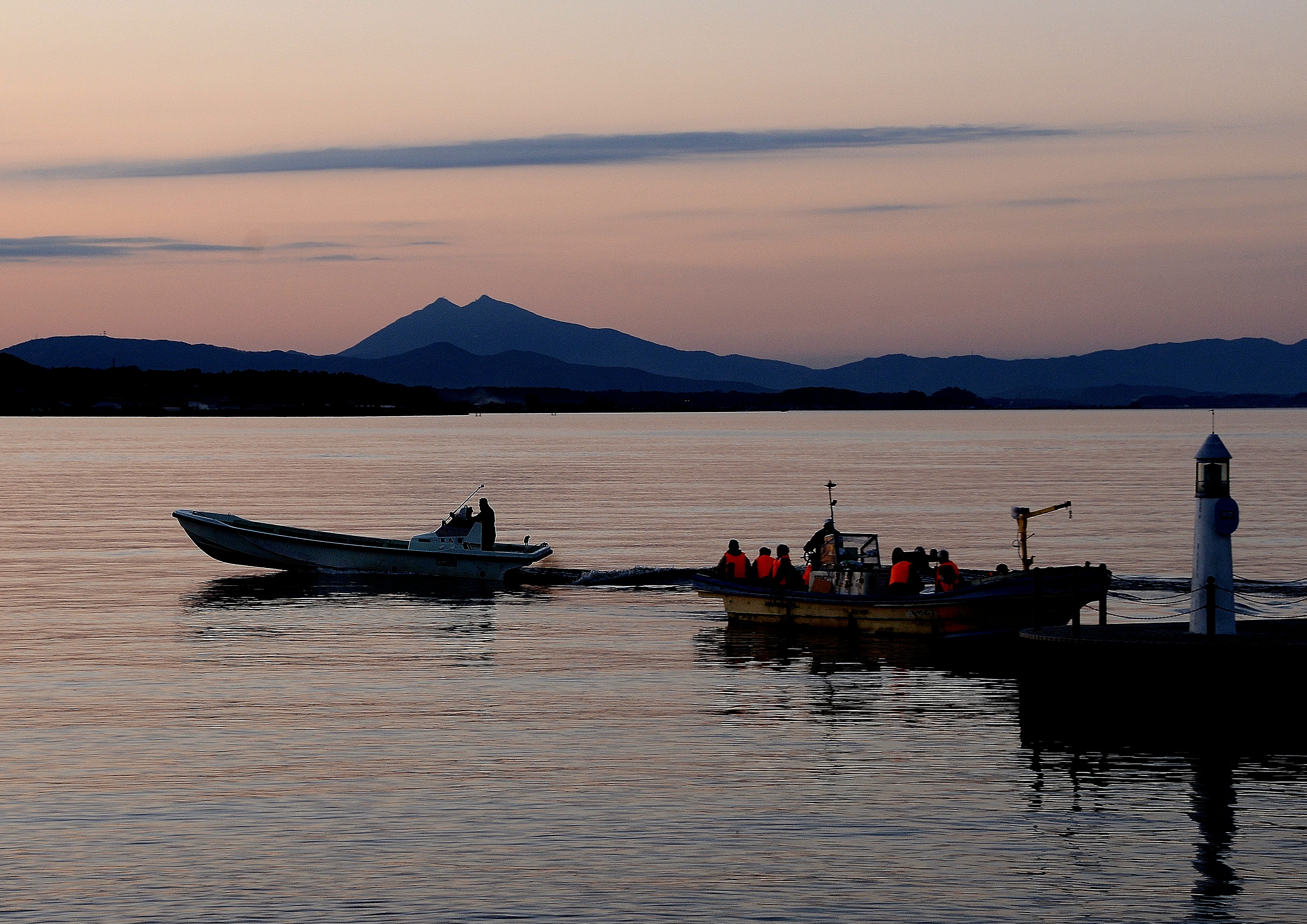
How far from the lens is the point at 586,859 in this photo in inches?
689

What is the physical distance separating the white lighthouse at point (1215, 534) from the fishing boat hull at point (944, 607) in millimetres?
6379

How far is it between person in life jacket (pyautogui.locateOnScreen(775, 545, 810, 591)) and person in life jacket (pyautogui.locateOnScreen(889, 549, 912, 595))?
9.33ft

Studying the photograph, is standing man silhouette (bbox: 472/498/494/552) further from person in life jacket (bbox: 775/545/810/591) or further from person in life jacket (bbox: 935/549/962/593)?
person in life jacket (bbox: 935/549/962/593)

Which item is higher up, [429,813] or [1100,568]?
[1100,568]

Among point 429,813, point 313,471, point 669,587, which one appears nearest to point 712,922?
point 429,813

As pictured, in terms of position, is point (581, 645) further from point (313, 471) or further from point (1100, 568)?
point (313, 471)

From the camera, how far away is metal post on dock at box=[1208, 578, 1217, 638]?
24812 mm

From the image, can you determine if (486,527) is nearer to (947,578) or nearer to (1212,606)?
(947,578)

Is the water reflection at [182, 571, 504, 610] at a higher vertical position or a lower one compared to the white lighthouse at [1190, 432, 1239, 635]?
lower

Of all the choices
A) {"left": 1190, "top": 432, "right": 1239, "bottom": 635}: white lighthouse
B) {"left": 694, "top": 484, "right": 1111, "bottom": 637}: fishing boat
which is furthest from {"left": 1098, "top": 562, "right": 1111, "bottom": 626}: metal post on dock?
{"left": 1190, "top": 432, "right": 1239, "bottom": 635}: white lighthouse

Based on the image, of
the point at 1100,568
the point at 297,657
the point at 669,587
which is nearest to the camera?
the point at 1100,568

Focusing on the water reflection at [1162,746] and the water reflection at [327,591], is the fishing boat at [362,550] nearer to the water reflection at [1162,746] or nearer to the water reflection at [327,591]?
the water reflection at [327,591]

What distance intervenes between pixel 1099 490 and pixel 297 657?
7469cm

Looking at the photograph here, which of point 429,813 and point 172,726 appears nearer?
point 429,813
